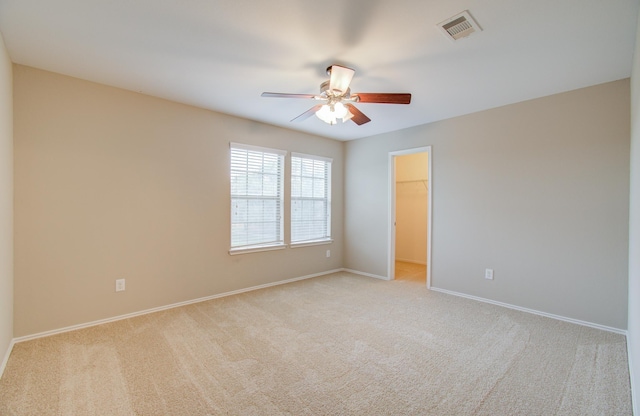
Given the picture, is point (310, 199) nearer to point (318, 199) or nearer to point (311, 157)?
point (318, 199)

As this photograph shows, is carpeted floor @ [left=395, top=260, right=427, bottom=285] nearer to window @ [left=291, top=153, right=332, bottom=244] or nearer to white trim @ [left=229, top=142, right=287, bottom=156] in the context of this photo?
window @ [left=291, top=153, right=332, bottom=244]

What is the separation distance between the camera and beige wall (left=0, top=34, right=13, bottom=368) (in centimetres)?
213

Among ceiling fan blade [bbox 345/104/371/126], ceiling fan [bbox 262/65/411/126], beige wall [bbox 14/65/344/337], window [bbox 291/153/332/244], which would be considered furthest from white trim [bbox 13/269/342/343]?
ceiling fan blade [bbox 345/104/371/126]

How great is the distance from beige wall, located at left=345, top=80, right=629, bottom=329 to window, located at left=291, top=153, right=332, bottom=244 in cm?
152

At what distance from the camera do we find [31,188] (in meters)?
2.59

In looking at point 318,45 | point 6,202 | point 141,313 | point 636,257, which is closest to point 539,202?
point 636,257

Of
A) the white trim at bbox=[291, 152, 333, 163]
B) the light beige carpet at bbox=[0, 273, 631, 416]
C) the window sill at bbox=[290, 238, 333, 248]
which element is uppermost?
the white trim at bbox=[291, 152, 333, 163]

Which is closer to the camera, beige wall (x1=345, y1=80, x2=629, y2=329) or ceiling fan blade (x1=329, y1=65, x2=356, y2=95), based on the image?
ceiling fan blade (x1=329, y1=65, x2=356, y2=95)

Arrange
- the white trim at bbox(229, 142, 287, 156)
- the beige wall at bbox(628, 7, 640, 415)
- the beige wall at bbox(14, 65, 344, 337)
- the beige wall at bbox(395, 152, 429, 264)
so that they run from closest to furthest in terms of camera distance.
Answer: the beige wall at bbox(628, 7, 640, 415), the beige wall at bbox(14, 65, 344, 337), the white trim at bbox(229, 142, 287, 156), the beige wall at bbox(395, 152, 429, 264)

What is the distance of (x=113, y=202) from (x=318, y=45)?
261 centimetres


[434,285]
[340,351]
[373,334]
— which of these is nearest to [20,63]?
[340,351]

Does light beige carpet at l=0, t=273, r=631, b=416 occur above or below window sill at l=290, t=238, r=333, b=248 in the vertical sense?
below

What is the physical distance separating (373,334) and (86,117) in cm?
356

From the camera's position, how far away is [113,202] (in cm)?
301
